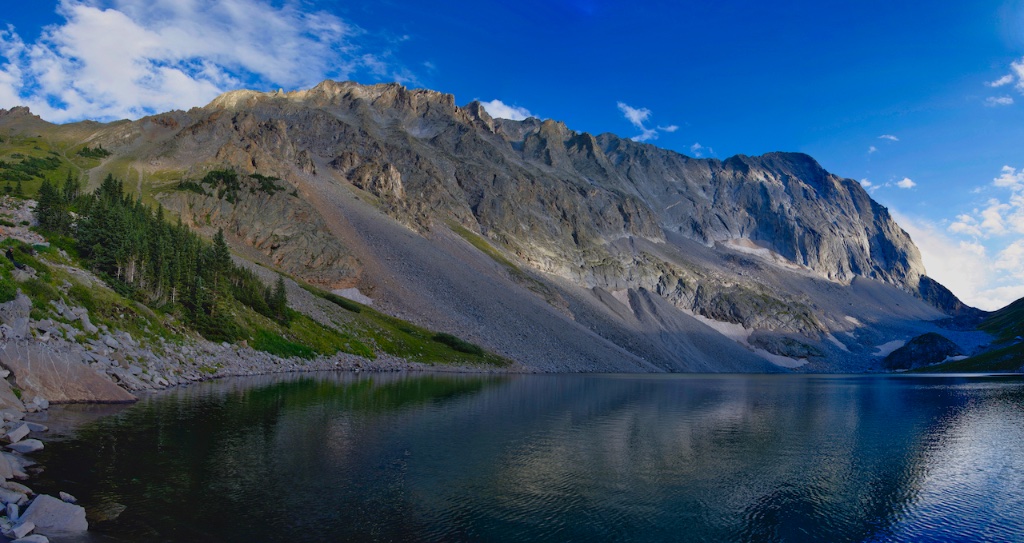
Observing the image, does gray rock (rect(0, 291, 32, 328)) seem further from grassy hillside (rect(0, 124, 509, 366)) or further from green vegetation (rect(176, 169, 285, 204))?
green vegetation (rect(176, 169, 285, 204))

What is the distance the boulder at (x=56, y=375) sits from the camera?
3131cm

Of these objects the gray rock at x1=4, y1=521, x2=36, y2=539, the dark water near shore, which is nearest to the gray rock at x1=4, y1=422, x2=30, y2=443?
the dark water near shore

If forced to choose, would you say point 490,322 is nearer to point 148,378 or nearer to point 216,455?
point 148,378

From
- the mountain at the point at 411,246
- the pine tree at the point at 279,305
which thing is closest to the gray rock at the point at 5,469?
the pine tree at the point at 279,305

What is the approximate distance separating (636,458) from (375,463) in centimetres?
1406

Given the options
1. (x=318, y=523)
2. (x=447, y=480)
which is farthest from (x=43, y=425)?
(x=447, y=480)

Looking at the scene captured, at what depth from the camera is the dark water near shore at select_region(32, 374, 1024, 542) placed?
62.4 ft

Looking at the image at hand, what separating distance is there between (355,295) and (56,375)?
3031 inches

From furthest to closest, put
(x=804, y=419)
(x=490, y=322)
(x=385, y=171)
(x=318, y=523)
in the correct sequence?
(x=385, y=171), (x=490, y=322), (x=804, y=419), (x=318, y=523)

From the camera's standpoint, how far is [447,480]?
80.1 ft

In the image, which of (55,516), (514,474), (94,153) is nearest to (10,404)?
(55,516)

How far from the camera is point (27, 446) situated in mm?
22547

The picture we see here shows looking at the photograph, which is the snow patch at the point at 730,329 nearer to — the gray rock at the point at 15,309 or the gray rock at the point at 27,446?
the gray rock at the point at 15,309

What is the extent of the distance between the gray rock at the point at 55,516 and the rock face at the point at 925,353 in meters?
232
